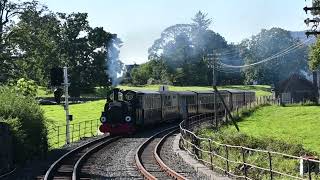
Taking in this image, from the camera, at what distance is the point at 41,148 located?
26.0 m

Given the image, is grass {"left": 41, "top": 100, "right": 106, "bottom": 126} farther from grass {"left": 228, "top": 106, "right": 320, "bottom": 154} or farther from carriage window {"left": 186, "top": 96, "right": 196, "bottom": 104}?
grass {"left": 228, "top": 106, "right": 320, "bottom": 154}

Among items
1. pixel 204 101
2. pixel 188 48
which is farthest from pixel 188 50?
pixel 204 101

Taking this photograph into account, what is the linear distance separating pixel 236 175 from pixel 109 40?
3675 inches

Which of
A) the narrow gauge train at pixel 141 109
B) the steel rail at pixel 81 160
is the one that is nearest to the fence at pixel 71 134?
the narrow gauge train at pixel 141 109

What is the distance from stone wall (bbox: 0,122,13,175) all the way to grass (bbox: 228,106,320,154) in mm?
18252

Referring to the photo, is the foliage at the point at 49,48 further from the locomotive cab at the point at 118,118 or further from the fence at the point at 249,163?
the fence at the point at 249,163

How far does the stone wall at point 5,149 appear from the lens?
66.7 feet

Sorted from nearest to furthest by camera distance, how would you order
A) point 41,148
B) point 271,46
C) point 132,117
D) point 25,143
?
point 25,143 < point 41,148 < point 132,117 < point 271,46

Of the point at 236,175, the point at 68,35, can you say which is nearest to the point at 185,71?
the point at 68,35

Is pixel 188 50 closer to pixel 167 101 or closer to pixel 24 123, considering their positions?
pixel 167 101

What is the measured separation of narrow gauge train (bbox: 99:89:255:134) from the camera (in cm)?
3503

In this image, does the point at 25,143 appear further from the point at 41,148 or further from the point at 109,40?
the point at 109,40

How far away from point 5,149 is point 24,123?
4.21m

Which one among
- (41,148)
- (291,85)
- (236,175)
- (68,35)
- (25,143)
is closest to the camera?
(236,175)
